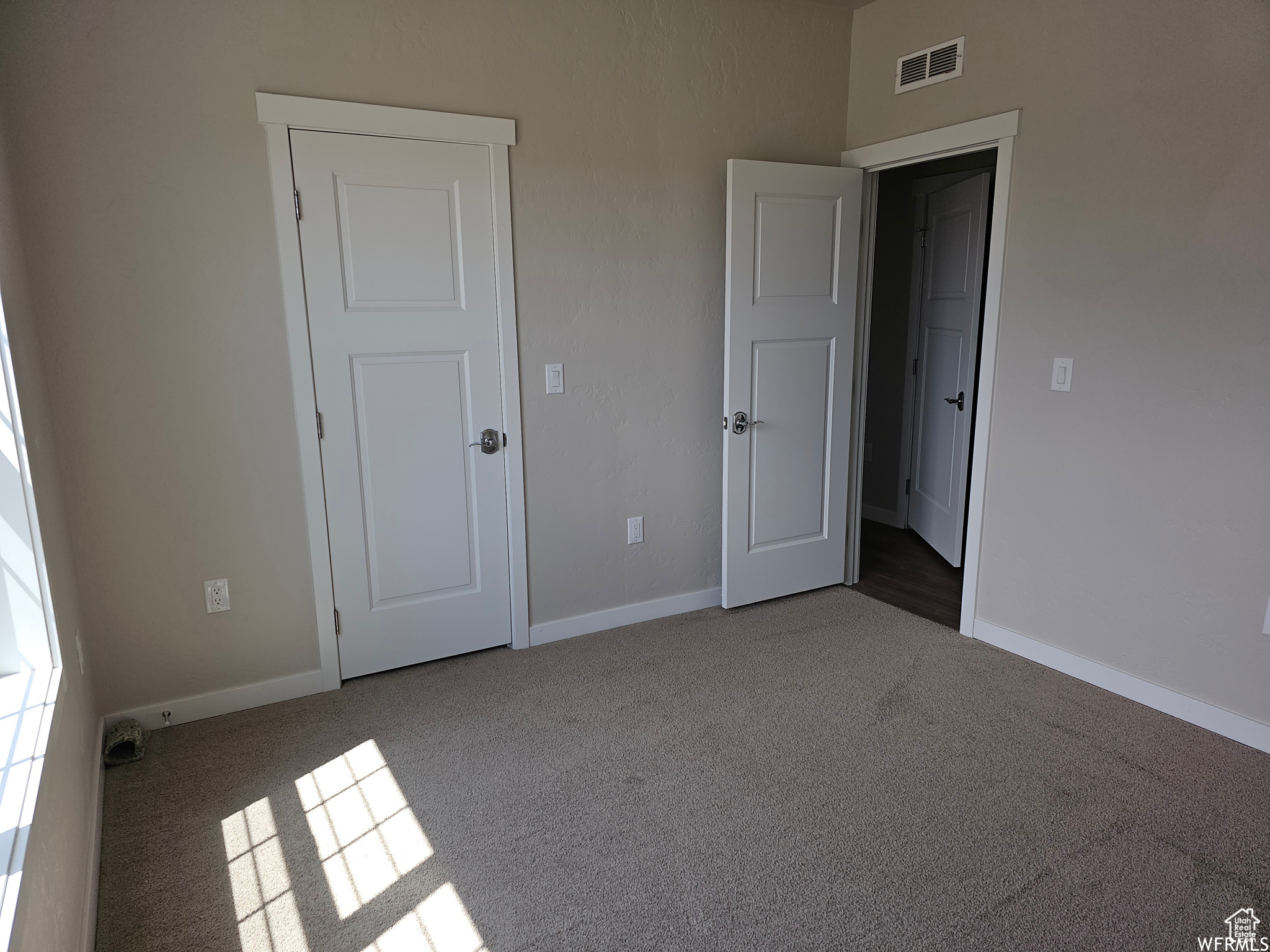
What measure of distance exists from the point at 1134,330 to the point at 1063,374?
0.94ft

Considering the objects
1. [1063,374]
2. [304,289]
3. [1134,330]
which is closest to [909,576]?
[1063,374]

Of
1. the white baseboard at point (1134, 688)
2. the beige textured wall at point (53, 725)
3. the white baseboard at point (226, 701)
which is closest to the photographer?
the beige textured wall at point (53, 725)

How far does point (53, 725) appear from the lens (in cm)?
167

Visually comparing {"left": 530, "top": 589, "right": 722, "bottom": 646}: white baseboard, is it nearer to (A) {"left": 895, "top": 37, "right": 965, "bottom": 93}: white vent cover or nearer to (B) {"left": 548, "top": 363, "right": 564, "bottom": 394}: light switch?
(B) {"left": 548, "top": 363, "right": 564, "bottom": 394}: light switch

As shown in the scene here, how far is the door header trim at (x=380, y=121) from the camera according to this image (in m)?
2.60

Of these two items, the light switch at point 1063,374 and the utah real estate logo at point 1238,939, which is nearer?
the utah real estate logo at point 1238,939

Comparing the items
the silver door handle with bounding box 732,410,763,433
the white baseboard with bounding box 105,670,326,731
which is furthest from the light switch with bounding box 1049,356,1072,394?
the white baseboard with bounding box 105,670,326,731

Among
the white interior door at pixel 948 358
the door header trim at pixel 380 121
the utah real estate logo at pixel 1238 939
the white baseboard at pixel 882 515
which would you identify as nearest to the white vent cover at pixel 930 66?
the white interior door at pixel 948 358

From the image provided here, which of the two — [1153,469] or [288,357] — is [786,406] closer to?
[1153,469]

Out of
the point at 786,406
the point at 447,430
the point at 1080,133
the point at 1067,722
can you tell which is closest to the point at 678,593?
the point at 786,406

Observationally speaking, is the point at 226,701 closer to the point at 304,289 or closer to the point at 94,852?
the point at 94,852

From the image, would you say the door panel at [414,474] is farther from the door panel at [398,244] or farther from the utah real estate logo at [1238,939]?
the utah real estate logo at [1238,939]

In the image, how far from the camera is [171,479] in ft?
8.66

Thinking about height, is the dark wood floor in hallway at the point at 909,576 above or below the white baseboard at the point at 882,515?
below
